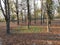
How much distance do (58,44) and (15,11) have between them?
99.1ft

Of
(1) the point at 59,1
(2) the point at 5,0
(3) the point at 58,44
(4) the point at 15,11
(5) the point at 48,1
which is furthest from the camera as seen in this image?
(4) the point at 15,11

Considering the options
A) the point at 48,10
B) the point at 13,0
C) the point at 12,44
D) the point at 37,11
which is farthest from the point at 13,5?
the point at 12,44

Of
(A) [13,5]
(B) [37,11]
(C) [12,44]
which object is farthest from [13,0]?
(C) [12,44]

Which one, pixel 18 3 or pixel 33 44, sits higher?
pixel 18 3

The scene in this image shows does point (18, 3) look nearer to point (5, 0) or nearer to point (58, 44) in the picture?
point (5, 0)

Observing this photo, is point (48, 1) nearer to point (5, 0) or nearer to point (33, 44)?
point (5, 0)

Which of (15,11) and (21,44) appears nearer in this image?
(21,44)

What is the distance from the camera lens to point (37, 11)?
52.2 metres

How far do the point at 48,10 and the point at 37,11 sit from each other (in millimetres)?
26494

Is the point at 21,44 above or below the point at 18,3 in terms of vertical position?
below

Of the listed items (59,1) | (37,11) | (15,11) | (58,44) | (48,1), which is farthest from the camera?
(37,11)

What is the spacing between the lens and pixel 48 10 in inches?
1014

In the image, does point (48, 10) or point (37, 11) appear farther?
point (37, 11)

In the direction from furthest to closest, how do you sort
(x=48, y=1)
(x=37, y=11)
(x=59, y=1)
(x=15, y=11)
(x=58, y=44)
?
(x=37, y=11), (x=15, y=11), (x=59, y=1), (x=48, y=1), (x=58, y=44)
